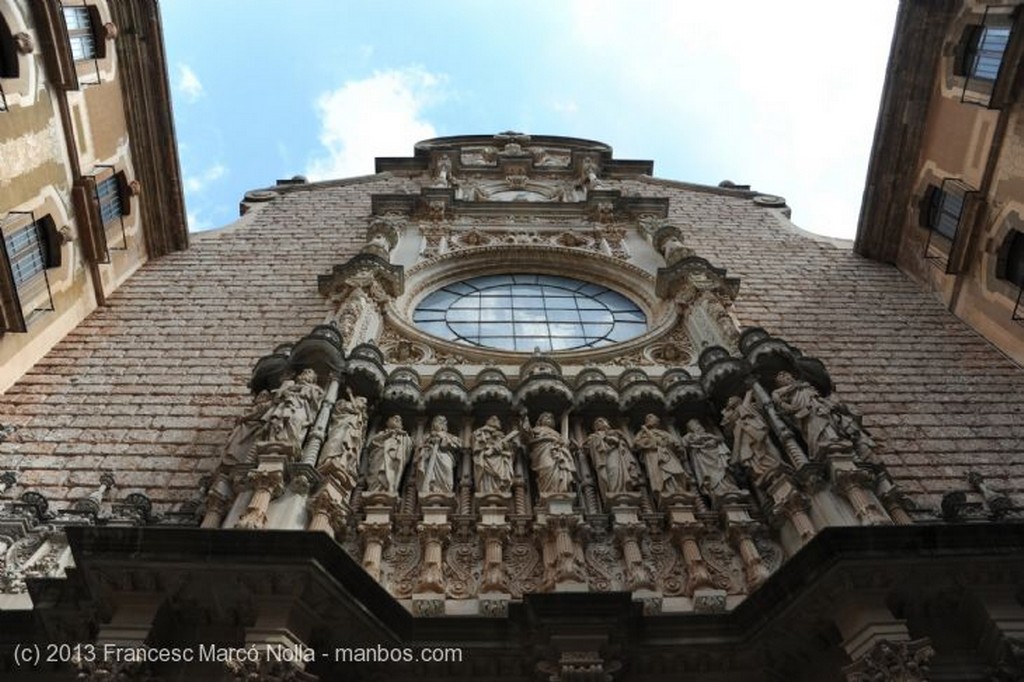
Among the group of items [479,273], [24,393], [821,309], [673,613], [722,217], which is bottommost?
[673,613]

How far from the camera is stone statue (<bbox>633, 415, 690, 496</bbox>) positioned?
871 cm

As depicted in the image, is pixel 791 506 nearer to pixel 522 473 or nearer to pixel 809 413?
pixel 809 413

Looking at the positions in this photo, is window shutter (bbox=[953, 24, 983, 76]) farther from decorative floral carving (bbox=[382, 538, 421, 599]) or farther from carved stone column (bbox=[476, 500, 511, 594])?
decorative floral carving (bbox=[382, 538, 421, 599])

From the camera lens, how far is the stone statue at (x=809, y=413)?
838cm

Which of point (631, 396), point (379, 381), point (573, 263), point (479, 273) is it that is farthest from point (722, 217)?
point (379, 381)

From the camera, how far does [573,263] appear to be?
15820mm

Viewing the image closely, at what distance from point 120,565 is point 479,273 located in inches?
388

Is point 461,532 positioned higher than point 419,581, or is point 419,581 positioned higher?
point 461,532

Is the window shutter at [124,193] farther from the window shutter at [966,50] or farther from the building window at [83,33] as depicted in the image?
the window shutter at [966,50]

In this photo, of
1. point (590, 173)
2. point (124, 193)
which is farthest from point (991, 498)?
point (124, 193)

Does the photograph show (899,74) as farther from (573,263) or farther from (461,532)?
(461,532)

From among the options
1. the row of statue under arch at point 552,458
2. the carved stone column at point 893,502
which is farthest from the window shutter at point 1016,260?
the carved stone column at point 893,502

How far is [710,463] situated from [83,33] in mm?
11051

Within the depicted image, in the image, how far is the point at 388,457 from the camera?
8.92m
